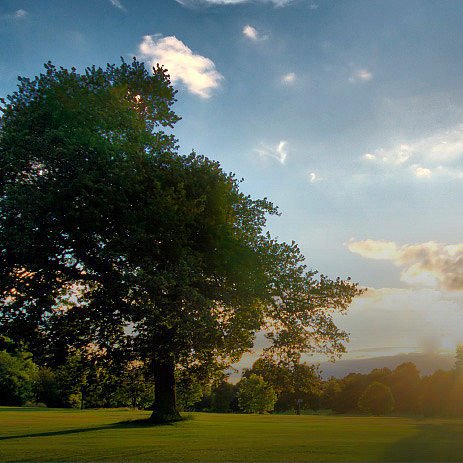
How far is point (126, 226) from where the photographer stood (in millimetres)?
30766

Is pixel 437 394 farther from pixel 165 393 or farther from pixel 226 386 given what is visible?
pixel 165 393

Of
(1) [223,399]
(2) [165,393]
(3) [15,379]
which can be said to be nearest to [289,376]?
(2) [165,393]

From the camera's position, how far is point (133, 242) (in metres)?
29.8

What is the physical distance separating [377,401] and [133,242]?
122 meters

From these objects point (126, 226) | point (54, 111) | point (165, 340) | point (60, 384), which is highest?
point (54, 111)

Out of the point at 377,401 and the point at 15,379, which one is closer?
the point at 15,379

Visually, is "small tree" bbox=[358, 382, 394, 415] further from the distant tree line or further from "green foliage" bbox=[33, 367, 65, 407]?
"green foliage" bbox=[33, 367, 65, 407]

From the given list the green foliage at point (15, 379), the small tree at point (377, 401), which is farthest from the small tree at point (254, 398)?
the green foliage at point (15, 379)

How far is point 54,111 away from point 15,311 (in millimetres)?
13713

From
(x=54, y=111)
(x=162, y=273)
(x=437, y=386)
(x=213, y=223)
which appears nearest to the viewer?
(x=162, y=273)

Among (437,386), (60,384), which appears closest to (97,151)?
(60,384)

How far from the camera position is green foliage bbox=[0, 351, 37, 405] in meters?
114

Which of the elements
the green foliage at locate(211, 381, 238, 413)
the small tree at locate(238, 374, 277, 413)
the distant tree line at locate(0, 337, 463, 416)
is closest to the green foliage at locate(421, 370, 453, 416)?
the distant tree line at locate(0, 337, 463, 416)

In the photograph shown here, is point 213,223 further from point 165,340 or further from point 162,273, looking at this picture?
point 165,340
